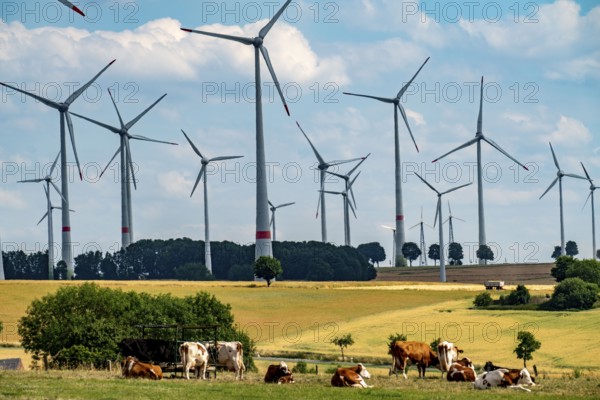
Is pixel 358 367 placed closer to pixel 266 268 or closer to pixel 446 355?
pixel 446 355

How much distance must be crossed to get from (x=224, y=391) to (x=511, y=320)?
87.8m

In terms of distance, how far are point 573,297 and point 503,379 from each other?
9841 centimetres

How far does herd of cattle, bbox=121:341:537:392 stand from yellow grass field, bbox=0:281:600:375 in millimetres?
29711

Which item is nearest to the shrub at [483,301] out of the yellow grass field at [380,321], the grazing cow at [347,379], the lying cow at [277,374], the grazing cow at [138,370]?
the yellow grass field at [380,321]

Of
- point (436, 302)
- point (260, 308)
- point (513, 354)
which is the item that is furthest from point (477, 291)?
point (513, 354)

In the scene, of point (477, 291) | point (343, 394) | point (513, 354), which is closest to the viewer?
point (343, 394)

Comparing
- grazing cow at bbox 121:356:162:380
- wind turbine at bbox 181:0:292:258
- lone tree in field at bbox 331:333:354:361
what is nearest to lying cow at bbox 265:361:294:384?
grazing cow at bbox 121:356:162:380

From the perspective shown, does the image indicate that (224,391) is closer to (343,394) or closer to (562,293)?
(343,394)

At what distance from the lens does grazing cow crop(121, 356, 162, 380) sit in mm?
40875

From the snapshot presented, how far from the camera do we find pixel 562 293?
136375mm

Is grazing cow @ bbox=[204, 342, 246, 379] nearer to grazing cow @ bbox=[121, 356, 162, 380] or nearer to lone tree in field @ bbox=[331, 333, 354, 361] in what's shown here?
grazing cow @ bbox=[121, 356, 162, 380]

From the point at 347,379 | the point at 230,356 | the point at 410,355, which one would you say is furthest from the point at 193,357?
the point at 410,355

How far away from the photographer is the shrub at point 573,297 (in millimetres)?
134125

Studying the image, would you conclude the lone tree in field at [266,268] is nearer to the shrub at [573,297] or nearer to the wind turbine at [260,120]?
the wind turbine at [260,120]
